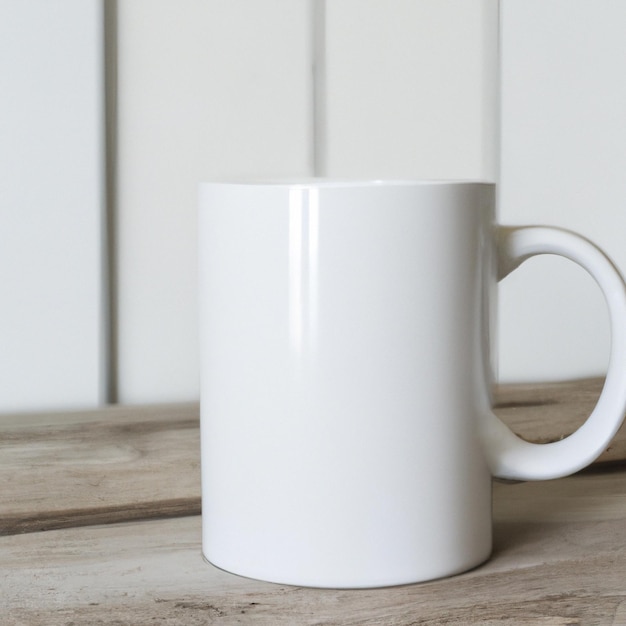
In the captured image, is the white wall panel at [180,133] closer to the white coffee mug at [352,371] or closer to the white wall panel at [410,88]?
the white wall panel at [410,88]

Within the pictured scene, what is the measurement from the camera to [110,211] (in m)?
0.48

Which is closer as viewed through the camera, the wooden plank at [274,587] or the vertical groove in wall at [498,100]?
the wooden plank at [274,587]

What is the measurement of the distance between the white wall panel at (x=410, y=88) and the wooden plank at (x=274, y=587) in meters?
0.24

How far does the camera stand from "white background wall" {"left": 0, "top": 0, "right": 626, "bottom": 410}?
1.52 ft

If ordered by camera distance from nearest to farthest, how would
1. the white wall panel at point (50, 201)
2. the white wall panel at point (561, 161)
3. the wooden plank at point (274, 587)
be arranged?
the wooden plank at point (274, 587)
the white wall panel at point (50, 201)
the white wall panel at point (561, 161)

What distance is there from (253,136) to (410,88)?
10 cm

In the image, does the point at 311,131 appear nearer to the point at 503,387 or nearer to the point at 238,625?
the point at 503,387

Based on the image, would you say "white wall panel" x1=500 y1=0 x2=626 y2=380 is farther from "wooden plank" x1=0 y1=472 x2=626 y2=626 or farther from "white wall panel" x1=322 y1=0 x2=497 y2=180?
"wooden plank" x1=0 y1=472 x2=626 y2=626

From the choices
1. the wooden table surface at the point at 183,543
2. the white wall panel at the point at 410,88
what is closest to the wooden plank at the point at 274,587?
the wooden table surface at the point at 183,543

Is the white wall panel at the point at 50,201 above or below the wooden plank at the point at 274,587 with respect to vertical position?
above

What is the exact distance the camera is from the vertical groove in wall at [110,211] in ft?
1.57

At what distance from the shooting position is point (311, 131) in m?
0.51

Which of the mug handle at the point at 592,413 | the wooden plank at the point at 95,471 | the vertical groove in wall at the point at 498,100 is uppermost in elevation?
the vertical groove in wall at the point at 498,100

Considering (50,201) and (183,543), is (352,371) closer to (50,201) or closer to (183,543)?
(183,543)
